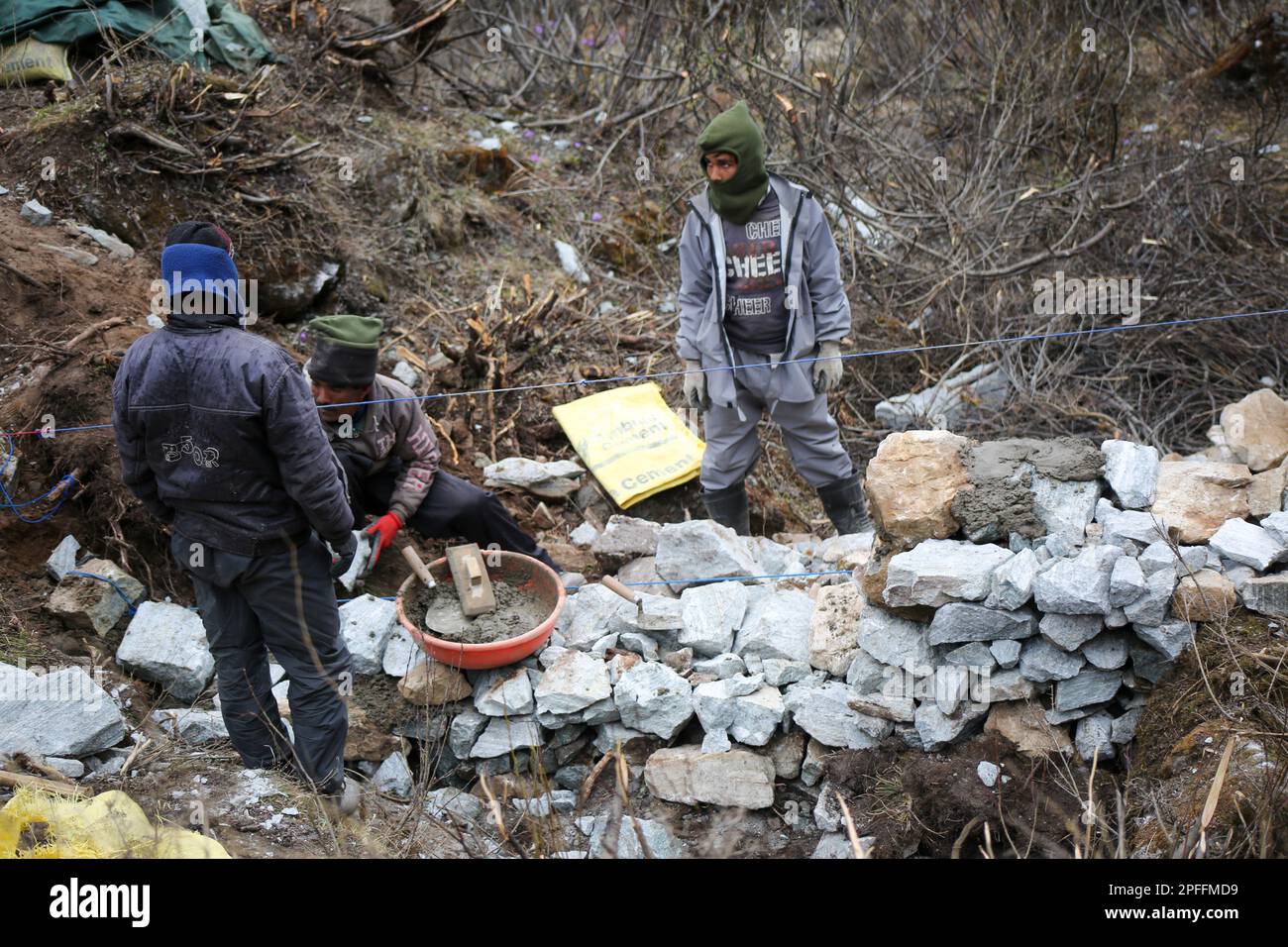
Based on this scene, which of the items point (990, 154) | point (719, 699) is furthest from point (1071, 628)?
point (990, 154)

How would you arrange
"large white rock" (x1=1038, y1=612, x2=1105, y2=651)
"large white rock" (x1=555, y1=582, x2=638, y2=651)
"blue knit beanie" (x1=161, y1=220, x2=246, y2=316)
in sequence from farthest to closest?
"large white rock" (x1=555, y1=582, x2=638, y2=651)
"large white rock" (x1=1038, y1=612, x2=1105, y2=651)
"blue knit beanie" (x1=161, y1=220, x2=246, y2=316)

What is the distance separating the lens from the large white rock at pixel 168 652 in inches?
158

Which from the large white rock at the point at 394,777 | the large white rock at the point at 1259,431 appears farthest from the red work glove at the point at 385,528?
the large white rock at the point at 1259,431

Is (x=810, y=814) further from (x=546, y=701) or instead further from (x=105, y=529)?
(x=105, y=529)

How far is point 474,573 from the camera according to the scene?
4000 millimetres

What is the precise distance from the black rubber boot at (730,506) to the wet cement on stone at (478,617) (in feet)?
3.84

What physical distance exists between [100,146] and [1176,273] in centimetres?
633

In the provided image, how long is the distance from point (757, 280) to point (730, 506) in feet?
3.63

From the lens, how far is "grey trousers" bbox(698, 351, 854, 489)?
464cm

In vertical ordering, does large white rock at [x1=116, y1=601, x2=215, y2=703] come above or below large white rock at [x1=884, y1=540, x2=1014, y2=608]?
below

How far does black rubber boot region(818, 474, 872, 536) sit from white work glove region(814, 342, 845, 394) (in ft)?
1.61

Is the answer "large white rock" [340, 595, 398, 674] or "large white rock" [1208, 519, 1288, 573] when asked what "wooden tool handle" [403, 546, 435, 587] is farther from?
"large white rock" [1208, 519, 1288, 573]

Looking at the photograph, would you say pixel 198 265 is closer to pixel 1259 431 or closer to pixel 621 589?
pixel 621 589

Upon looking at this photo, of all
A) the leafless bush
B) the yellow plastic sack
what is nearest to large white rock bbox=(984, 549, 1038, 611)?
the yellow plastic sack
